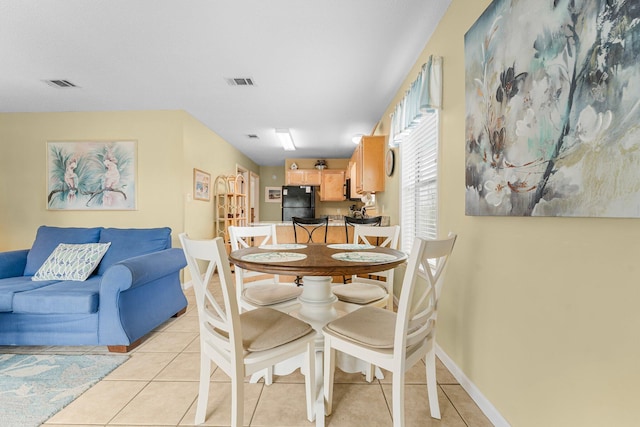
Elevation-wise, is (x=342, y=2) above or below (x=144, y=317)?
above

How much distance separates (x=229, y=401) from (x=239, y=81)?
9.67 ft

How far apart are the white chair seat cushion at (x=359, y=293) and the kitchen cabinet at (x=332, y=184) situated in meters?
5.04

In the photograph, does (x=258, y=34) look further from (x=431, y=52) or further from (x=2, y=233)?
(x=2, y=233)

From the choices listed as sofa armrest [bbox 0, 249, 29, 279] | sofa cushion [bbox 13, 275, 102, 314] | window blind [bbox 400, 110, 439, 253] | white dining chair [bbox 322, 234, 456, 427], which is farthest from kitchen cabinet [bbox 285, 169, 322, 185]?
white dining chair [bbox 322, 234, 456, 427]

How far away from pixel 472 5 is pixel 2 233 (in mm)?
6151

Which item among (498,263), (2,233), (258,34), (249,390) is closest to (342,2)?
(258,34)

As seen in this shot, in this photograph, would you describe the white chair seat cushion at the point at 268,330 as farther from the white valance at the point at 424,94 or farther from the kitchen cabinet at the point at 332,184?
the kitchen cabinet at the point at 332,184

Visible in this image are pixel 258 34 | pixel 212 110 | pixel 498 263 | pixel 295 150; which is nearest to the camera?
pixel 498 263

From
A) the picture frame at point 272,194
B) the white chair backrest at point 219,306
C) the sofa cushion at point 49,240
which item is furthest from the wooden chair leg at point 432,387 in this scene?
the picture frame at point 272,194

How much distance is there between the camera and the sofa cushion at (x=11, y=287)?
2.17 metres

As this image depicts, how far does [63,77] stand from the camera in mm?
3033

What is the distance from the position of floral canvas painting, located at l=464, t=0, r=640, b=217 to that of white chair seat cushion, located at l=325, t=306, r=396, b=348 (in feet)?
2.56

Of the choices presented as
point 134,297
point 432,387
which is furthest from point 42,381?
point 432,387

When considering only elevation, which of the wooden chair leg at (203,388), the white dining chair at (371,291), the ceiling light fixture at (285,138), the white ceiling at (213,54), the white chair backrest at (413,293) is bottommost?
the wooden chair leg at (203,388)
